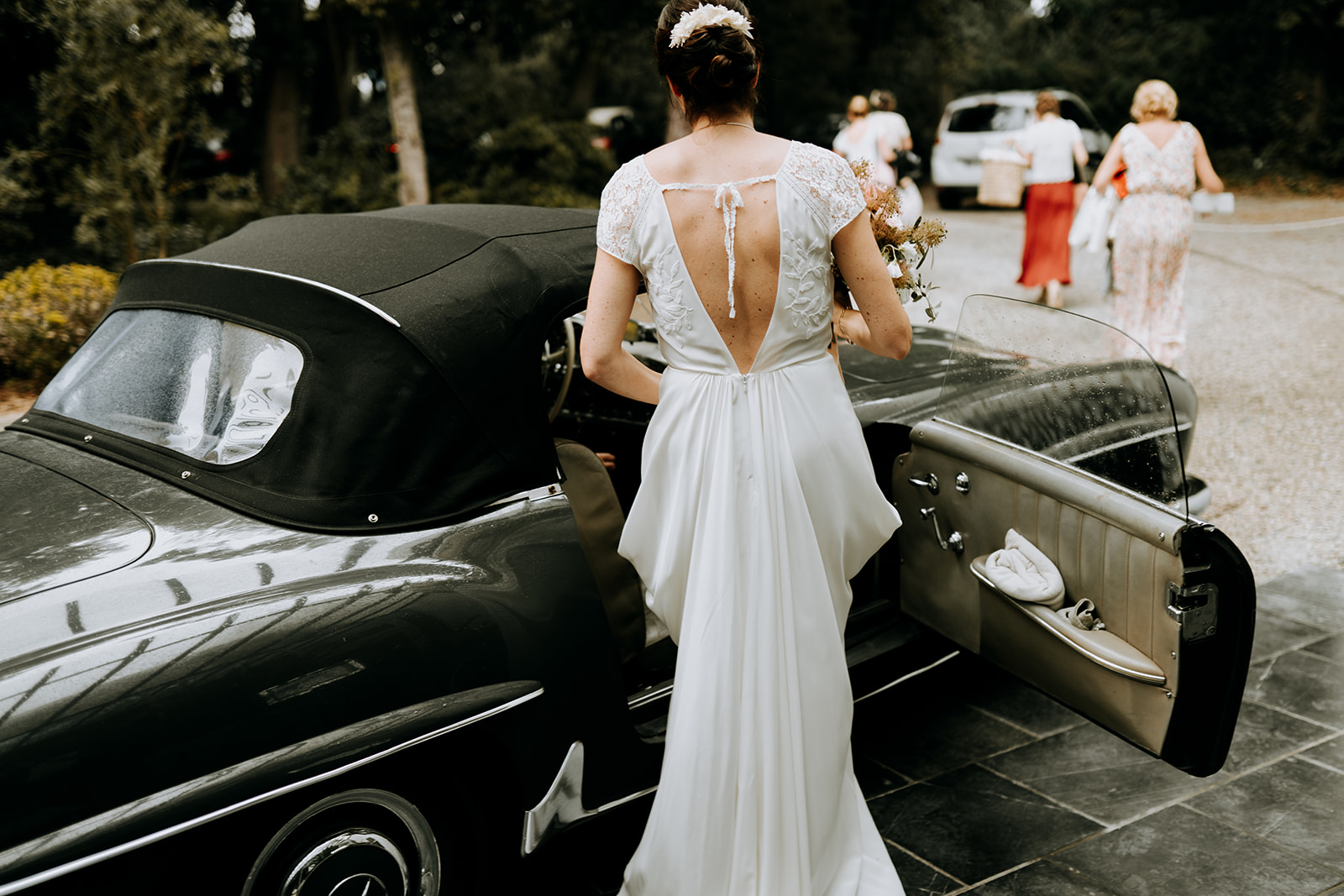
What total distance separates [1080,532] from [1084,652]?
0.30 metres

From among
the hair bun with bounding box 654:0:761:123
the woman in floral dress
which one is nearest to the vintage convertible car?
the hair bun with bounding box 654:0:761:123

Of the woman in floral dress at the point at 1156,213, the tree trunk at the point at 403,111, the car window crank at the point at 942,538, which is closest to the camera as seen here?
the car window crank at the point at 942,538

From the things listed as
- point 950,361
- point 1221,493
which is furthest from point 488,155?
point 950,361

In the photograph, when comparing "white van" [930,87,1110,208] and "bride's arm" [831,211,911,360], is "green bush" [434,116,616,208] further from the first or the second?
"bride's arm" [831,211,911,360]

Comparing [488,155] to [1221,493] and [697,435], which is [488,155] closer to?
[1221,493]

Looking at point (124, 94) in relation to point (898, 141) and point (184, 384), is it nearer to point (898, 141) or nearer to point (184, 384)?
point (898, 141)

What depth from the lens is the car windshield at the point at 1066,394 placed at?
2.73m

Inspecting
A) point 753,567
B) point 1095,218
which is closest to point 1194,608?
point 753,567

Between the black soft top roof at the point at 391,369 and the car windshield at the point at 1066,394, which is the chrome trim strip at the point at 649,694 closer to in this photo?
the black soft top roof at the point at 391,369

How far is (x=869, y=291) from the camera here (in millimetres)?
2588

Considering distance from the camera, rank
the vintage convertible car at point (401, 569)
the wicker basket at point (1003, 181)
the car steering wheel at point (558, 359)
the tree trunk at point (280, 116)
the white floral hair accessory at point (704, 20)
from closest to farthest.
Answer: the vintage convertible car at point (401, 569) → the white floral hair accessory at point (704, 20) → the car steering wheel at point (558, 359) → the wicker basket at point (1003, 181) → the tree trunk at point (280, 116)

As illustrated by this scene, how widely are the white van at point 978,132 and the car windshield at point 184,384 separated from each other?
16208mm

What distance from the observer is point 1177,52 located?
23.8 metres

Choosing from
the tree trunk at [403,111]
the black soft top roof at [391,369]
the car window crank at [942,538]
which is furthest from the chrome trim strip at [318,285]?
the tree trunk at [403,111]
